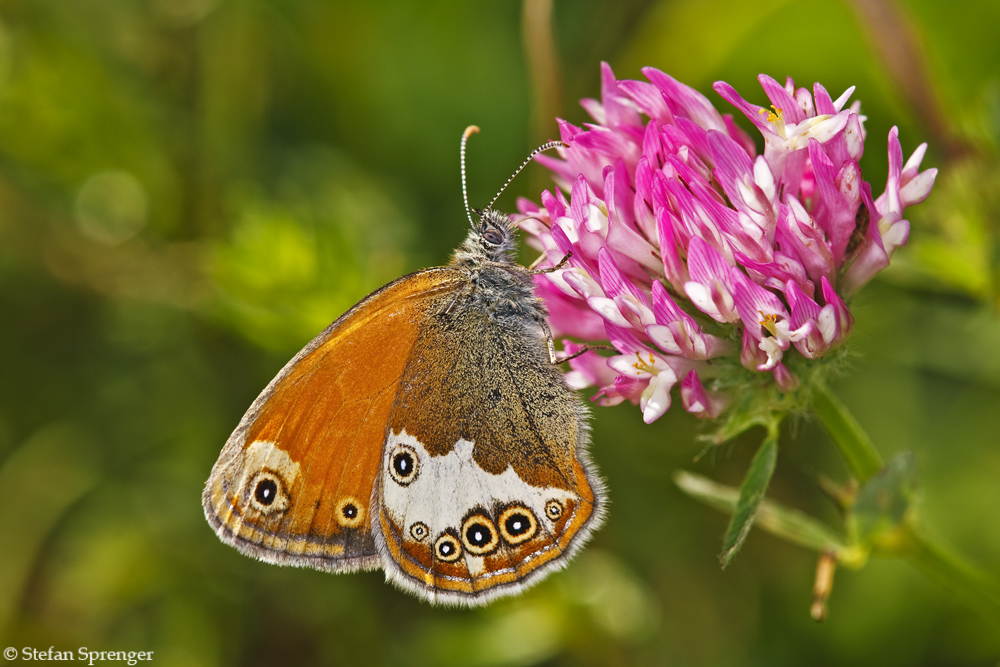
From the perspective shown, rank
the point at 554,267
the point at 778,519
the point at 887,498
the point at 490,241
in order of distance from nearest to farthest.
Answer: the point at 887,498 < the point at 554,267 < the point at 778,519 < the point at 490,241

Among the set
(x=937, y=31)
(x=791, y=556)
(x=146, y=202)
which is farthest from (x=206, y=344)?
(x=937, y=31)

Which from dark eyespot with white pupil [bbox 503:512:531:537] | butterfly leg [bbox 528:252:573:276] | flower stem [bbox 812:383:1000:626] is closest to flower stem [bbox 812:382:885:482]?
flower stem [bbox 812:383:1000:626]

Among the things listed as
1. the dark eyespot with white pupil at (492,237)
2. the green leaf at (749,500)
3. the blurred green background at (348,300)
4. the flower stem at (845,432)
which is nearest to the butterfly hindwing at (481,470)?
the dark eyespot with white pupil at (492,237)

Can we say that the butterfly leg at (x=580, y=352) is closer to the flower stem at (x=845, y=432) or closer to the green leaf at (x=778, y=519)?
the green leaf at (x=778, y=519)

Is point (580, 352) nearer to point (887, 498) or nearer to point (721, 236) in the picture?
point (721, 236)

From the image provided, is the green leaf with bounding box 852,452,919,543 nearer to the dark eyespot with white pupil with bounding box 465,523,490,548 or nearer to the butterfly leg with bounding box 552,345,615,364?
the butterfly leg with bounding box 552,345,615,364

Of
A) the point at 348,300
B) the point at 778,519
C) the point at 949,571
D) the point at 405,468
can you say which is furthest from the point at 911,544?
the point at 348,300
